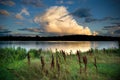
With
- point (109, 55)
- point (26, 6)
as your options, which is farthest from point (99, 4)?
point (26, 6)

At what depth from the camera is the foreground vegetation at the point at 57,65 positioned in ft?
7.86

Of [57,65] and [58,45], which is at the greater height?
[58,45]

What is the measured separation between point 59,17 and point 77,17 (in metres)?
0.22

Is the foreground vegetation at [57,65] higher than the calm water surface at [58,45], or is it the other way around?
the calm water surface at [58,45]

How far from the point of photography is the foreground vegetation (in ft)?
7.86

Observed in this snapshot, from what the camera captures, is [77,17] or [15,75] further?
[77,17]

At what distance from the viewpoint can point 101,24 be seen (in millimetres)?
2527

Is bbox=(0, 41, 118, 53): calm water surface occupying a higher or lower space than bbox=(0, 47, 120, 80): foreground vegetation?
higher

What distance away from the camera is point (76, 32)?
2.51 meters

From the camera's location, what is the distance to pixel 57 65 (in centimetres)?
244

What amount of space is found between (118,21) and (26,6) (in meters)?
1.09

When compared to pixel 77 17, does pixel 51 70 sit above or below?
below

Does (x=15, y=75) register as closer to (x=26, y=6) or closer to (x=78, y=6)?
(x=26, y=6)

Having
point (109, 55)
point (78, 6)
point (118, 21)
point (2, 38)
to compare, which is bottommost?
point (109, 55)
